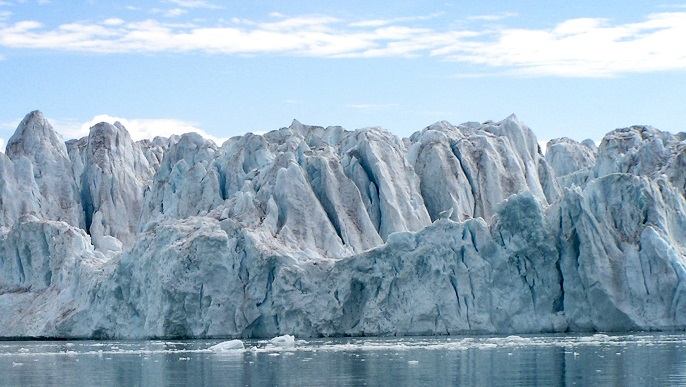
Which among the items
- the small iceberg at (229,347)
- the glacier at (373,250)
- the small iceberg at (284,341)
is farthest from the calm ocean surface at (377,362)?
the glacier at (373,250)

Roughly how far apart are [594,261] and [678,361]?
534 inches

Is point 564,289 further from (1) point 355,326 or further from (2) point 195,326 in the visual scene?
(2) point 195,326

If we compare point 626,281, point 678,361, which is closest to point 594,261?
point 626,281

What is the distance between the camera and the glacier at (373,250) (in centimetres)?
4272

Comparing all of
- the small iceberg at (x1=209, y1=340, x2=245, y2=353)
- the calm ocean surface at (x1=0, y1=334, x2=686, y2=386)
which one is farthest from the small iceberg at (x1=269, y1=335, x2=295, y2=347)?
the small iceberg at (x1=209, y1=340, x2=245, y2=353)

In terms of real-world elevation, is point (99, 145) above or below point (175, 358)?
above

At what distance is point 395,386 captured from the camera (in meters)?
25.0

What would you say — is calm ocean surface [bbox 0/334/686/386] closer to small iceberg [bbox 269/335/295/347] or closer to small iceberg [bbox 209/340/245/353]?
small iceberg [bbox 209/340/245/353]

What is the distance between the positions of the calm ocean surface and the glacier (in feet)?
7.29

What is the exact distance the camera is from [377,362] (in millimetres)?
31266

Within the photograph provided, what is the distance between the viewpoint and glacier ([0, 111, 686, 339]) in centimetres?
4272

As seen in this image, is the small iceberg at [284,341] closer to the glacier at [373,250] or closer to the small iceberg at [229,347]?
the small iceberg at [229,347]

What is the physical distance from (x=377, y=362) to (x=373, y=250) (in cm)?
1315

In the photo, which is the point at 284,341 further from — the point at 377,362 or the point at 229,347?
the point at 377,362
